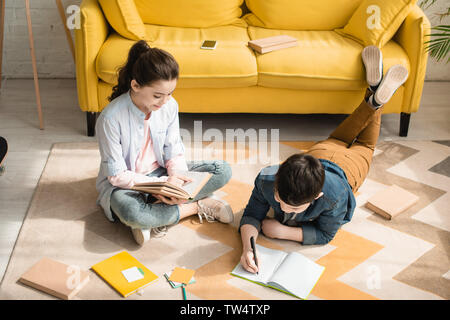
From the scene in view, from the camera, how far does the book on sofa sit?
2822mm

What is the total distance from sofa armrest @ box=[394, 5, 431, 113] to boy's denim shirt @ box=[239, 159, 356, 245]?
1048mm

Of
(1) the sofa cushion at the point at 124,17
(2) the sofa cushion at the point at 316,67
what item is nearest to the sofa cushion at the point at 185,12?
(1) the sofa cushion at the point at 124,17

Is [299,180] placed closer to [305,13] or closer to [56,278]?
[56,278]

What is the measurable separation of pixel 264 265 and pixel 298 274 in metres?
0.14

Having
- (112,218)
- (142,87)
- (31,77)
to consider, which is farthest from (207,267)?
(31,77)

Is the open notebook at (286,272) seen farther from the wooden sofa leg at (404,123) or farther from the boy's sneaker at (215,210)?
the wooden sofa leg at (404,123)

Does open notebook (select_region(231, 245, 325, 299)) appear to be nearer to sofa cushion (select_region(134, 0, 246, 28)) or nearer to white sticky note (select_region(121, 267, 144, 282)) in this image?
white sticky note (select_region(121, 267, 144, 282))

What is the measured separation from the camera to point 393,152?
2.84 metres

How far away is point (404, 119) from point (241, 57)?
3.51 feet

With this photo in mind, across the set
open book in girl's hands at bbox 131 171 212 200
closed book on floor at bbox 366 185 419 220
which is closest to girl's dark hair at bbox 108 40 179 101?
open book in girl's hands at bbox 131 171 212 200

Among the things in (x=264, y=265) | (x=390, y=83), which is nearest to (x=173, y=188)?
(x=264, y=265)

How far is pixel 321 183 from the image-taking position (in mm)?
1755

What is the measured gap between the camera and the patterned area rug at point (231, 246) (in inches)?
74.2
